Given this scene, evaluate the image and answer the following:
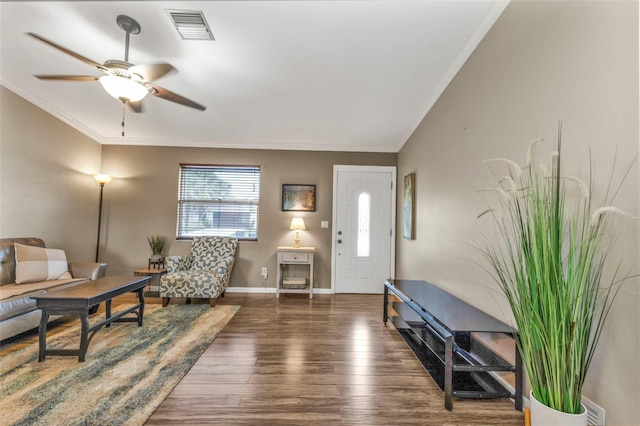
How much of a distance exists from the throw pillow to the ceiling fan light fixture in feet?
7.16

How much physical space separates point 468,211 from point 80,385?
120 inches

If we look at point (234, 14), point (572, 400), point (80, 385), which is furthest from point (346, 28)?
point (80, 385)

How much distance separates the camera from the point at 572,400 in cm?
107

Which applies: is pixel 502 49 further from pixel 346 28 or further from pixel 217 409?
pixel 217 409

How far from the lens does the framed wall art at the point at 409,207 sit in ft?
11.6

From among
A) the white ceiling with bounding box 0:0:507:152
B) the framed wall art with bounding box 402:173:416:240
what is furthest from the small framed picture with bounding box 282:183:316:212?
the framed wall art with bounding box 402:173:416:240

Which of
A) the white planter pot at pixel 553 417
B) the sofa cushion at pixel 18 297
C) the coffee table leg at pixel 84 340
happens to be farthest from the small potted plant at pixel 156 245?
the white planter pot at pixel 553 417

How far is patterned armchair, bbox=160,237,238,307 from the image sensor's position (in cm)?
346

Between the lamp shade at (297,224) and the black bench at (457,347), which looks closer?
the black bench at (457,347)

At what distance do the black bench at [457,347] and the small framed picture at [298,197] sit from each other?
7.39 ft

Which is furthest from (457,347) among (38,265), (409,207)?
(38,265)

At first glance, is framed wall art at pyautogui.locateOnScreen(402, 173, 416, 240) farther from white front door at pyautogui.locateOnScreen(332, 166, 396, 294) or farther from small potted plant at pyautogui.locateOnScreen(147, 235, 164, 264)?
small potted plant at pyautogui.locateOnScreen(147, 235, 164, 264)

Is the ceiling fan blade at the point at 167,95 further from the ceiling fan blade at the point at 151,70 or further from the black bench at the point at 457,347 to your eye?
the black bench at the point at 457,347

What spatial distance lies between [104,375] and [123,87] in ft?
6.74
